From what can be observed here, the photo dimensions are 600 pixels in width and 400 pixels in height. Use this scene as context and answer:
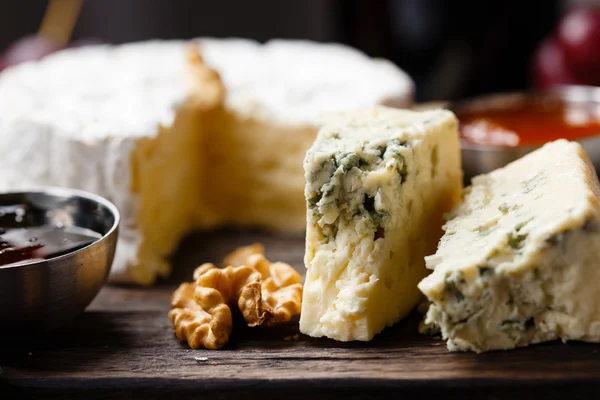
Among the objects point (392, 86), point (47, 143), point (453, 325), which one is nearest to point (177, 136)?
point (47, 143)

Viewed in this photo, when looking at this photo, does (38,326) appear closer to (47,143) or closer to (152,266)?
(152,266)

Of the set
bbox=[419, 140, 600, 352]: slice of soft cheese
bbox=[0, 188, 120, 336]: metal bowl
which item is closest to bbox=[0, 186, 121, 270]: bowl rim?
bbox=[0, 188, 120, 336]: metal bowl

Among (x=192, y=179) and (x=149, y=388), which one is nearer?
(x=149, y=388)

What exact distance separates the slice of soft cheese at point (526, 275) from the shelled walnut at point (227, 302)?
1.85 feet

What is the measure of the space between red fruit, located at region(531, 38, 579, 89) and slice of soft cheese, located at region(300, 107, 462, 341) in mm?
2148

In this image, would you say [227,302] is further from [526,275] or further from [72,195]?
[526,275]

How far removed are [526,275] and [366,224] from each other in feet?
1.60

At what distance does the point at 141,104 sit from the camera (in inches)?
136

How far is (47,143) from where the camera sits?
3127 millimetres

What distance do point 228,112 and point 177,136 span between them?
34 cm

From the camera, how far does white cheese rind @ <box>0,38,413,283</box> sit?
3.06 m

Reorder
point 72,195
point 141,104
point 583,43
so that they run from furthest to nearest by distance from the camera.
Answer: point 583,43
point 141,104
point 72,195

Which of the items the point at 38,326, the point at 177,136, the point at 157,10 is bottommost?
the point at 38,326

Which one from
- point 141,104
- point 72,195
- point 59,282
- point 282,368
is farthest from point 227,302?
point 141,104
